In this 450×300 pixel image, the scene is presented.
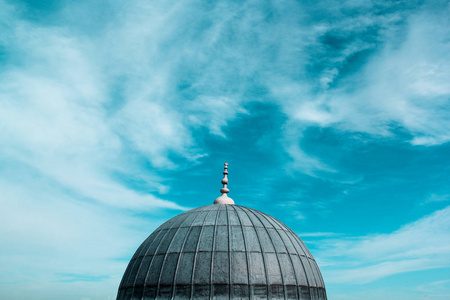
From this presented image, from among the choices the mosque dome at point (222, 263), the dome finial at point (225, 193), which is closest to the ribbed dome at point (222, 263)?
the mosque dome at point (222, 263)

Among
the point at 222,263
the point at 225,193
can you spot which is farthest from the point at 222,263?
the point at 225,193

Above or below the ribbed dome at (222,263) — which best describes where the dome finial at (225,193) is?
above

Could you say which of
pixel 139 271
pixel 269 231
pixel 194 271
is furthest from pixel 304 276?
pixel 139 271

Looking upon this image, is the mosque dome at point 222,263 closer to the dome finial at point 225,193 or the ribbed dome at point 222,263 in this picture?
the ribbed dome at point 222,263

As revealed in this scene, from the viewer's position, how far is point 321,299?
21.8m

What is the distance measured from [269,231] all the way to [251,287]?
3999 millimetres

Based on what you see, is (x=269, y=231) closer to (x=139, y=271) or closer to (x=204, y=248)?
(x=204, y=248)

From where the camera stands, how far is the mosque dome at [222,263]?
61.8ft

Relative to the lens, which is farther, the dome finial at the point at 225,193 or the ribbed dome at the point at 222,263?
the dome finial at the point at 225,193

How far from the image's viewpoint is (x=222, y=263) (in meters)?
19.2

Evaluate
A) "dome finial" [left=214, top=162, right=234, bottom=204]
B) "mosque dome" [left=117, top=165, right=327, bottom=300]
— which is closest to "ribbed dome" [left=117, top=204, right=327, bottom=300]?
"mosque dome" [left=117, top=165, right=327, bottom=300]

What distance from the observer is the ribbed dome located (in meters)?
18.8

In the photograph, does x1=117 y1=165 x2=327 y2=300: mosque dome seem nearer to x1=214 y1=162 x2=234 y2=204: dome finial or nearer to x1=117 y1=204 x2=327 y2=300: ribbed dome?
x1=117 y1=204 x2=327 y2=300: ribbed dome

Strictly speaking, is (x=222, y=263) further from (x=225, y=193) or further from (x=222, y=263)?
(x=225, y=193)
